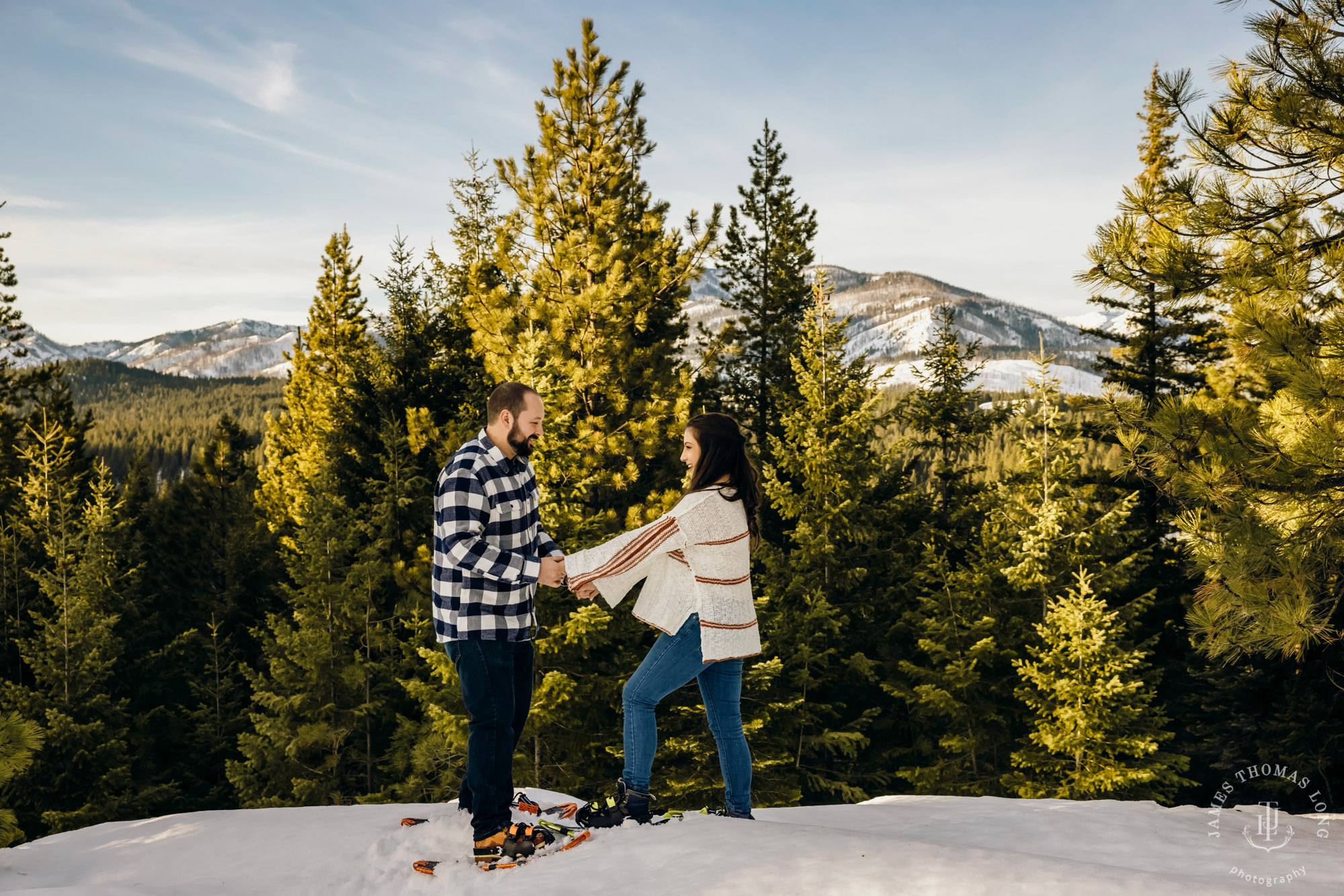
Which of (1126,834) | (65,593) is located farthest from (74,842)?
(65,593)

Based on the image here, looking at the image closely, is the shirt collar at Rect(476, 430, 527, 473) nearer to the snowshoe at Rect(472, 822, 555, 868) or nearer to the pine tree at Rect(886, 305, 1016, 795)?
the snowshoe at Rect(472, 822, 555, 868)

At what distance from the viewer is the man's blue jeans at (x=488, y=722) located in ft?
13.3

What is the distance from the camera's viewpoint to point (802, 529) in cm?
1606

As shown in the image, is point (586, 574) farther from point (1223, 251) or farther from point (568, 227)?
point (568, 227)

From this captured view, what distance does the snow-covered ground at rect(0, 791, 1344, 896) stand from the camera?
130 inches

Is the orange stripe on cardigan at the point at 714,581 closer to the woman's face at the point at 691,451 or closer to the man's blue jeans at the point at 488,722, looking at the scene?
the woman's face at the point at 691,451

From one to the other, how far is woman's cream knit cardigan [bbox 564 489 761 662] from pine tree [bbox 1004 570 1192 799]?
1192 cm

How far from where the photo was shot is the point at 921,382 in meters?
22.8

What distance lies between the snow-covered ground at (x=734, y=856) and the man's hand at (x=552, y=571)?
1.40m

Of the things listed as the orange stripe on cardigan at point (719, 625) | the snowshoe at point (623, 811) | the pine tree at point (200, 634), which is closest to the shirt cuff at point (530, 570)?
the orange stripe on cardigan at point (719, 625)

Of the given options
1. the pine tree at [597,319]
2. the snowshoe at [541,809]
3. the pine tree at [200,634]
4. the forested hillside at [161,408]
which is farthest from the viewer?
the forested hillside at [161,408]

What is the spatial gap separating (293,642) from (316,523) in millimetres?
2457

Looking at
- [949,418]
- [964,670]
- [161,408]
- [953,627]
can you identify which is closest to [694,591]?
[964,670]

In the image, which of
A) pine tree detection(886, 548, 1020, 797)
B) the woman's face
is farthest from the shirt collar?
pine tree detection(886, 548, 1020, 797)
